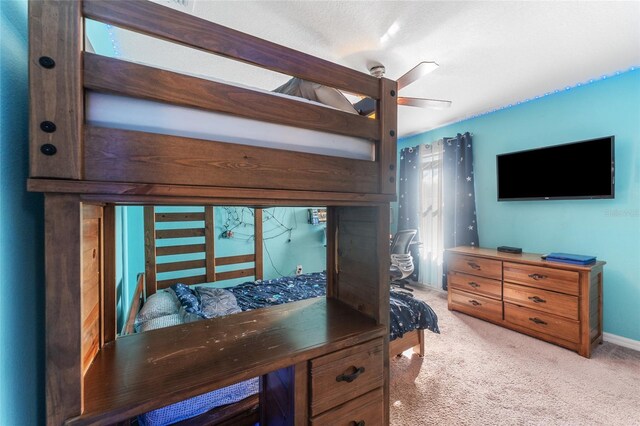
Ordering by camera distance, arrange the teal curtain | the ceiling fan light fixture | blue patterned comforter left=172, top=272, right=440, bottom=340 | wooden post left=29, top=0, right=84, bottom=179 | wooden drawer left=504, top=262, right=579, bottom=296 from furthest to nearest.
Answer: the teal curtain → wooden drawer left=504, top=262, right=579, bottom=296 → the ceiling fan light fixture → blue patterned comforter left=172, top=272, right=440, bottom=340 → wooden post left=29, top=0, right=84, bottom=179

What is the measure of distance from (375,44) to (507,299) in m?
2.81

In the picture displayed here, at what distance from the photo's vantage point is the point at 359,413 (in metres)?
0.89

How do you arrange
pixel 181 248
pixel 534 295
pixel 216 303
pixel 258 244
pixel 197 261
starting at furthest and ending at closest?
1. pixel 258 244
2. pixel 197 261
3. pixel 181 248
4. pixel 534 295
5. pixel 216 303

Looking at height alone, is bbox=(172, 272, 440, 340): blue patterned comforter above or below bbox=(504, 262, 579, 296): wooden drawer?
below

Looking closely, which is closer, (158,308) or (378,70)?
(158,308)

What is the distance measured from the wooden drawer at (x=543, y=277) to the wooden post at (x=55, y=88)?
10.8 feet

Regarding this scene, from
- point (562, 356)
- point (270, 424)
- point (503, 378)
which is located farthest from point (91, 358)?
point (562, 356)

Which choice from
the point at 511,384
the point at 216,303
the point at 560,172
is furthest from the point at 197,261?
the point at 560,172

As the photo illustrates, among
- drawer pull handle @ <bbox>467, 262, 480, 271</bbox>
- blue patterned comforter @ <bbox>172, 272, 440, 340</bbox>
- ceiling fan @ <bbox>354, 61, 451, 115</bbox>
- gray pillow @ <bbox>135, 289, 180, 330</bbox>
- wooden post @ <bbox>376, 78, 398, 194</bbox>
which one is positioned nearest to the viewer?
wooden post @ <bbox>376, 78, 398, 194</bbox>

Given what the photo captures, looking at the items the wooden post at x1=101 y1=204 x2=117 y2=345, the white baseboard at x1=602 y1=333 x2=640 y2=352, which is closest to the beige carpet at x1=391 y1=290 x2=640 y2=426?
the white baseboard at x1=602 y1=333 x2=640 y2=352

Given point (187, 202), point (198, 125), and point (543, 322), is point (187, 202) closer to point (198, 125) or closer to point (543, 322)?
point (198, 125)

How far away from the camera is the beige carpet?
5.27 ft

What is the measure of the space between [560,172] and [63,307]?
3807 mm

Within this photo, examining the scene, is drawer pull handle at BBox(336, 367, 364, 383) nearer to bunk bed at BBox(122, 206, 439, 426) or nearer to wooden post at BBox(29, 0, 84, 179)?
bunk bed at BBox(122, 206, 439, 426)
